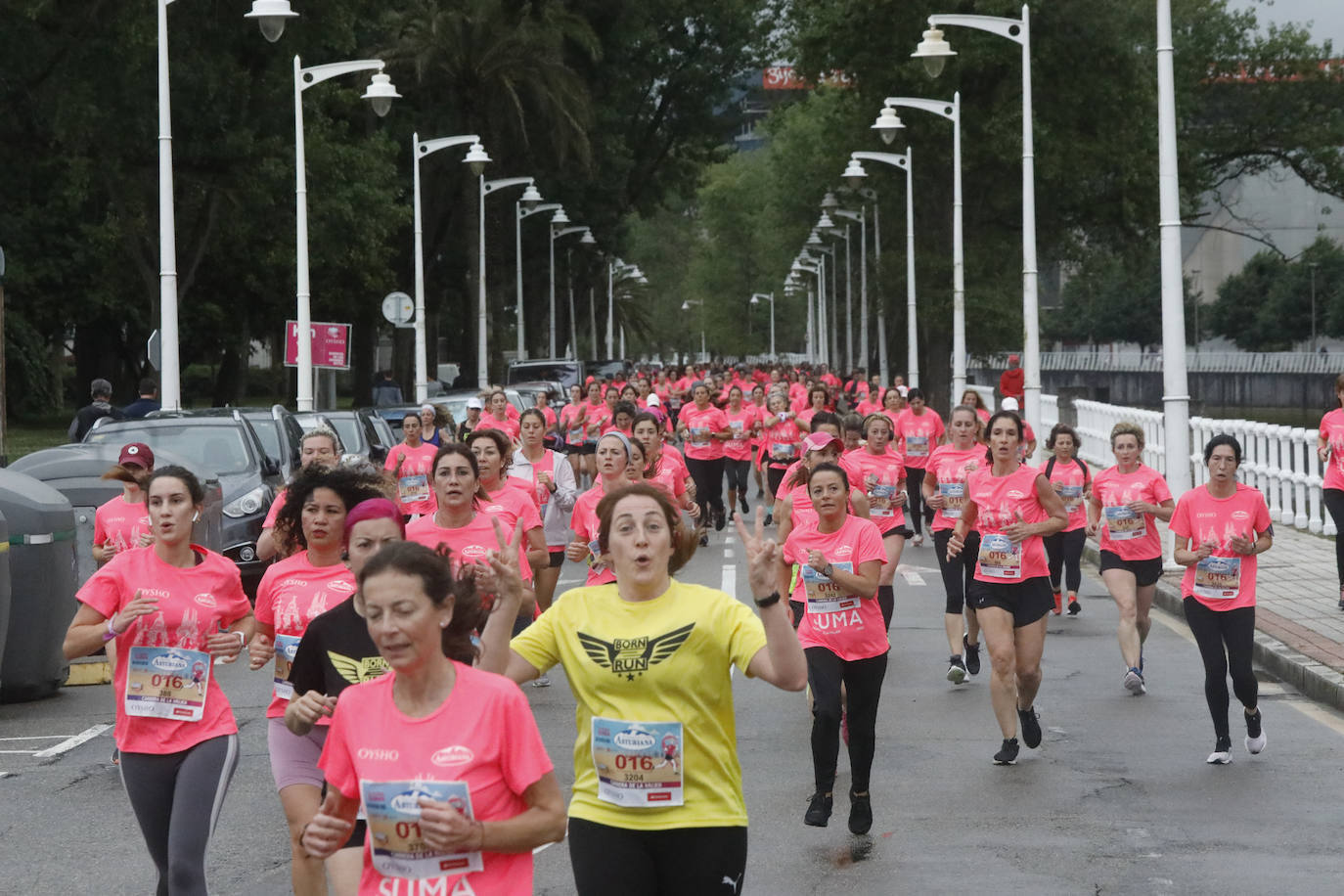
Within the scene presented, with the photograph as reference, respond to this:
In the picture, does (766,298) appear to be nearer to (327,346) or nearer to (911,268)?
(911,268)

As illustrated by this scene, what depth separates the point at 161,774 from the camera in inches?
241

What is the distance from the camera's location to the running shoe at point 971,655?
42.6 feet

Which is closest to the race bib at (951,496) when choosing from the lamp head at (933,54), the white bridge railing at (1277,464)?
the white bridge railing at (1277,464)

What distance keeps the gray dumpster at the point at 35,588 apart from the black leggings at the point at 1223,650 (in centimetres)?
702

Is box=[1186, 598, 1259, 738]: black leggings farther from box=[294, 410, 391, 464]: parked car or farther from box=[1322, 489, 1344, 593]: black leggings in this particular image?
box=[294, 410, 391, 464]: parked car

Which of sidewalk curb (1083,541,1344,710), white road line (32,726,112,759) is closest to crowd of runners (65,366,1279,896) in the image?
sidewalk curb (1083,541,1344,710)

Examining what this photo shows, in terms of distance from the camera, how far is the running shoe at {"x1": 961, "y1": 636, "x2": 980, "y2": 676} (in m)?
13.0

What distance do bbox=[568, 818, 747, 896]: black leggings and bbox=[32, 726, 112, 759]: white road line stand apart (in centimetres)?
647

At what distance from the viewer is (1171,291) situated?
1966 centimetres

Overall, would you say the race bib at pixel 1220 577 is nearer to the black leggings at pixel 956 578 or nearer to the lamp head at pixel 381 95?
the black leggings at pixel 956 578

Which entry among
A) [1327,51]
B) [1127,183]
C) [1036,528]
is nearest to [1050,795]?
[1036,528]

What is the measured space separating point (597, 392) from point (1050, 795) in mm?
16890

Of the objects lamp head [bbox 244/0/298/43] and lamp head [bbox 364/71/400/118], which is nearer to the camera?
lamp head [bbox 244/0/298/43]

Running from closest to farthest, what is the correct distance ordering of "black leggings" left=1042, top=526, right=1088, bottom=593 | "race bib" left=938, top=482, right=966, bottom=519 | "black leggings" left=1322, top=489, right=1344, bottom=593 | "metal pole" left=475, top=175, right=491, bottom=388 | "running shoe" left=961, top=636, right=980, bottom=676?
1. "running shoe" left=961, top=636, right=980, bottom=676
2. "race bib" left=938, top=482, right=966, bottom=519
3. "black leggings" left=1042, top=526, right=1088, bottom=593
4. "black leggings" left=1322, top=489, right=1344, bottom=593
5. "metal pole" left=475, top=175, right=491, bottom=388
